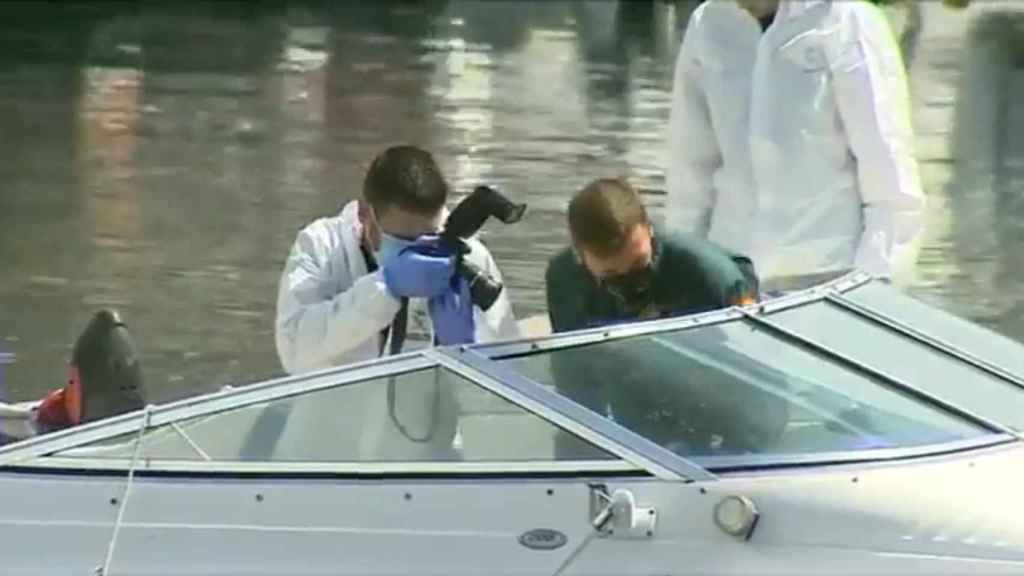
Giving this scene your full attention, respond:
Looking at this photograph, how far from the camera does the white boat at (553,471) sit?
343 cm

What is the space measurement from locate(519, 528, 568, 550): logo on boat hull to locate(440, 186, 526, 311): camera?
0.86 m

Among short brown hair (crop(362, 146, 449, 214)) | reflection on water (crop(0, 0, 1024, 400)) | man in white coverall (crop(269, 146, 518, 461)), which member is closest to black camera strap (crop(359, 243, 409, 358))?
man in white coverall (crop(269, 146, 518, 461))

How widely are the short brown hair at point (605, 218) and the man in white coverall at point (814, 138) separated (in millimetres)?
1000

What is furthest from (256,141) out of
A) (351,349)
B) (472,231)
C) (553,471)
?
(553,471)

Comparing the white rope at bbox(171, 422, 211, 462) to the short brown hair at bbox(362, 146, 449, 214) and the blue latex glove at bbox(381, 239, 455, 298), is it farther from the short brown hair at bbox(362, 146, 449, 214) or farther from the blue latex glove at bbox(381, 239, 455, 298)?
the short brown hair at bbox(362, 146, 449, 214)

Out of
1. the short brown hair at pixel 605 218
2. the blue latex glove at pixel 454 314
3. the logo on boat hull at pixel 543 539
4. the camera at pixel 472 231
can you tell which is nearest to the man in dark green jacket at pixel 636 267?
the short brown hair at pixel 605 218

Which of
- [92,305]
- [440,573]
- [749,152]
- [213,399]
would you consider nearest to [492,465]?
[440,573]

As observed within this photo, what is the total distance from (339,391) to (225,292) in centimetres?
527

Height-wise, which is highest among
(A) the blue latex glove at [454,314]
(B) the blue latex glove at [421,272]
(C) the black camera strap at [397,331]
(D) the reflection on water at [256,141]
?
(B) the blue latex glove at [421,272]

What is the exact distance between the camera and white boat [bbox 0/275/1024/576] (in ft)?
11.3

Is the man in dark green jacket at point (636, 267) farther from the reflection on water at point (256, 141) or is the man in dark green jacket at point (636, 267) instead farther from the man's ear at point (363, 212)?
the reflection on water at point (256, 141)

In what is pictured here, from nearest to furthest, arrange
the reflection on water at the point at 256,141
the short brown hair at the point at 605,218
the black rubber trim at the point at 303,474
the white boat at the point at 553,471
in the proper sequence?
the white boat at the point at 553,471 < the black rubber trim at the point at 303,474 < the short brown hair at the point at 605,218 < the reflection on water at the point at 256,141

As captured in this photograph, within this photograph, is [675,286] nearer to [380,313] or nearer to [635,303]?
[635,303]

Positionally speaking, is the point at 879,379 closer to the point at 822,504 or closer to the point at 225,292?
the point at 822,504
